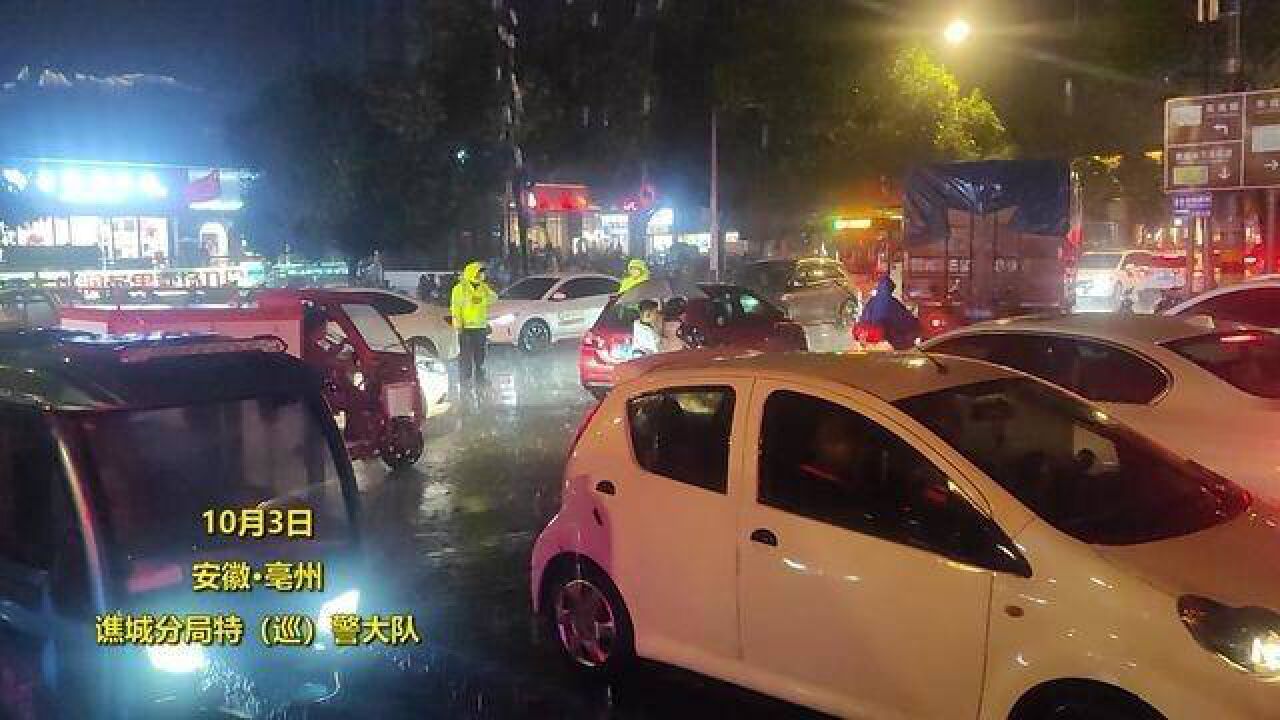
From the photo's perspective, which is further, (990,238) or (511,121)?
(511,121)

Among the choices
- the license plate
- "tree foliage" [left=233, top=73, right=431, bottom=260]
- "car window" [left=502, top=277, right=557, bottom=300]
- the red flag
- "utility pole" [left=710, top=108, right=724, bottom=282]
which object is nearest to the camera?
the license plate

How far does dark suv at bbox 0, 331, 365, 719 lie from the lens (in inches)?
180

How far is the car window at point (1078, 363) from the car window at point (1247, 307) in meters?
4.33

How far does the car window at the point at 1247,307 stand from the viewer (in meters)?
11.7

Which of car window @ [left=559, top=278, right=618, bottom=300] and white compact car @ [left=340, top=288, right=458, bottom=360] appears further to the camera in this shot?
car window @ [left=559, top=278, right=618, bottom=300]

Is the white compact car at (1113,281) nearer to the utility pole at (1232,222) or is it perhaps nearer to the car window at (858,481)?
the utility pole at (1232,222)

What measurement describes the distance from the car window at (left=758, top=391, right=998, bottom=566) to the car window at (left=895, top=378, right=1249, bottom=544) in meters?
0.17

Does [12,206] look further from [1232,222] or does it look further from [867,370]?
[867,370]

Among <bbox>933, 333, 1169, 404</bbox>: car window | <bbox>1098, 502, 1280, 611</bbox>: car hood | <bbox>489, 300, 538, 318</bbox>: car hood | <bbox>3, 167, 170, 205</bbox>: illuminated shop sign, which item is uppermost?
<bbox>3, 167, 170, 205</bbox>: illuminated shop sign

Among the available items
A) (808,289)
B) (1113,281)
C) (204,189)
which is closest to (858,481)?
(808,289)

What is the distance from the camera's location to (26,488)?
4820 mm

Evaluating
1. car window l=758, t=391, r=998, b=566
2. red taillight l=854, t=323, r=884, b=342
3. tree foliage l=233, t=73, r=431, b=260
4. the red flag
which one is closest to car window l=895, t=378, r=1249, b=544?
car window l=758, t=391, r=998, b=566

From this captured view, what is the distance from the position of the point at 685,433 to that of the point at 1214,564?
232cm

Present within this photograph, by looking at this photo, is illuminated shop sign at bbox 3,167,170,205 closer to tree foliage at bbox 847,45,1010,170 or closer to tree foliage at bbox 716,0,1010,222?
tree foliage at bbox 716,0,1010,222
